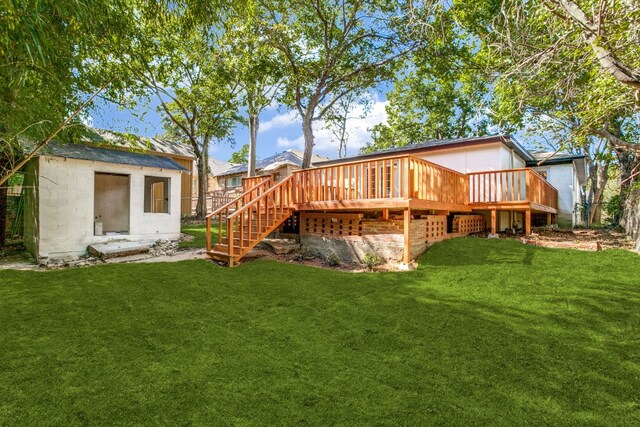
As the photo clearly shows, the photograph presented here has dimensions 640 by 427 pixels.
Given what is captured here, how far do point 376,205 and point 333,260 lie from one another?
1.63 m

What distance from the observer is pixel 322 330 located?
3.34m

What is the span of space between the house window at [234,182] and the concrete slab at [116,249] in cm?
1517

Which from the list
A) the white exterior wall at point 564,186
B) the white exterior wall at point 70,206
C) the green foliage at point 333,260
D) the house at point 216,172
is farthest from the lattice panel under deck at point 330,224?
the house at point 216,172

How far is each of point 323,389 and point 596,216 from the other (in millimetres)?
23479

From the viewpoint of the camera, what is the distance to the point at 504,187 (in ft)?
29.2

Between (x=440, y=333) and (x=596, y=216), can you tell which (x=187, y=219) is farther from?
(x=596, y=216)

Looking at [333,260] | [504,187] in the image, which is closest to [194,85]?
[333,260]

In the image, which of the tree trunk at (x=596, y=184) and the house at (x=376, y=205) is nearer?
the house at (x=376, y=205)

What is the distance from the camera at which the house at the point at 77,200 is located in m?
7.32

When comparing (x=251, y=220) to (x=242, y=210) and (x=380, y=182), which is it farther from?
(x=380, y=182)

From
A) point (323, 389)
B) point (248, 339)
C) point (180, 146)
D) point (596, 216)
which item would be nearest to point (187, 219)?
point (180, 146)

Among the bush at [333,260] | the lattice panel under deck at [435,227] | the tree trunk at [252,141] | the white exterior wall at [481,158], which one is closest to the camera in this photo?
the bush at [333,260]

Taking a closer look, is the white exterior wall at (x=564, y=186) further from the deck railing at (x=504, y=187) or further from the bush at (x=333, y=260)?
the bush at (x=333, y=260)

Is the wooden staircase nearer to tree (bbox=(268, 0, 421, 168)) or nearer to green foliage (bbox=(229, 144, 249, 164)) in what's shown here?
tree (bbox=(268, 0, 421, 168))
